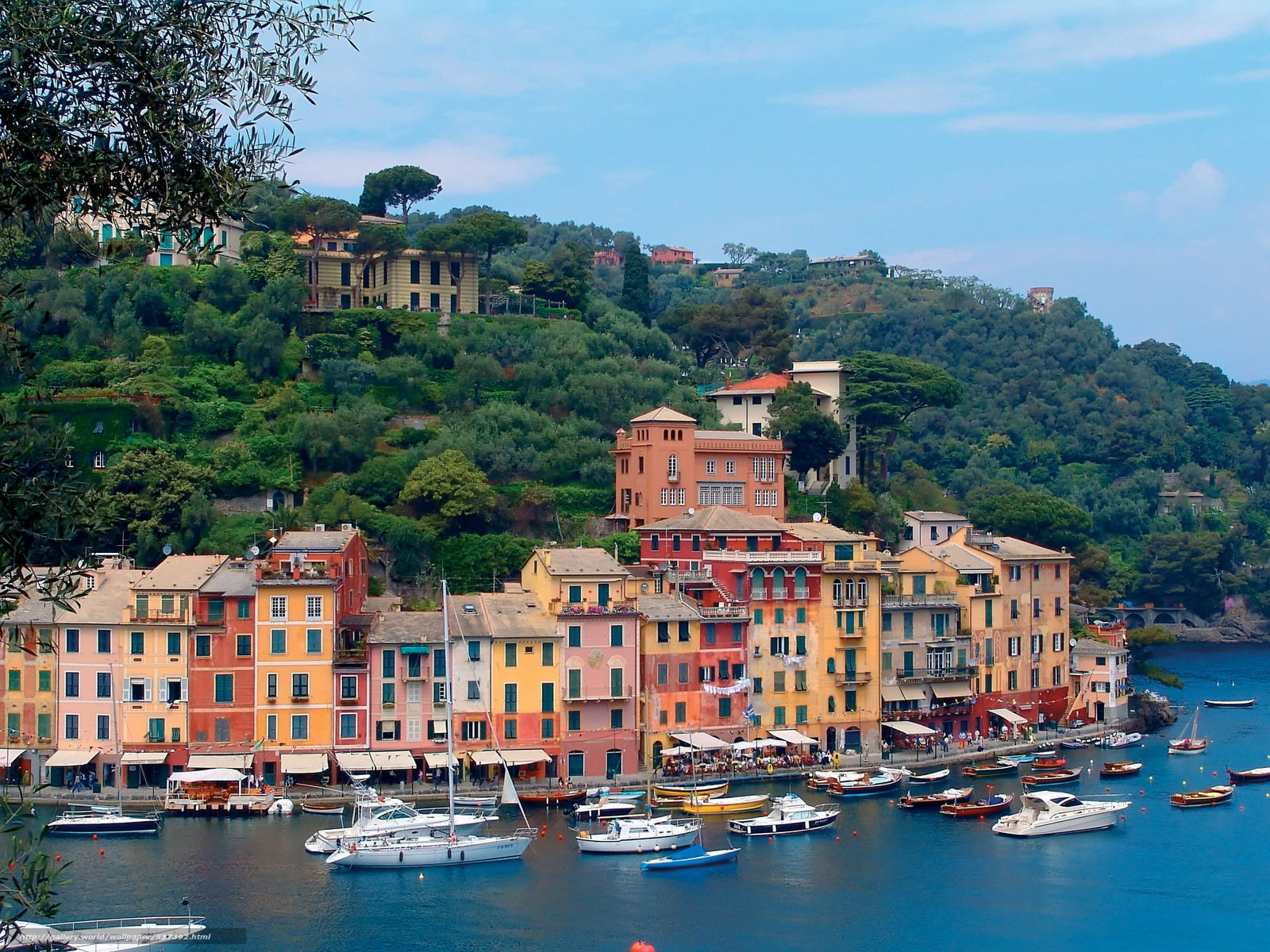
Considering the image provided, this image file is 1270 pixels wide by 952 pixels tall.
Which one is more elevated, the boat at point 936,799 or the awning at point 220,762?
the awning at point 220,762

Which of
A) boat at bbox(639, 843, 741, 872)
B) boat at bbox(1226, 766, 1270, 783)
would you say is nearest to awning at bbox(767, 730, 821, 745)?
boat at bbox(639, 843, 741, 872)

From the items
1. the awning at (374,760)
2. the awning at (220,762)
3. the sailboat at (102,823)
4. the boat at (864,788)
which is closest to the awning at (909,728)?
the boat at (864,788)

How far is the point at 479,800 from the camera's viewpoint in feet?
192

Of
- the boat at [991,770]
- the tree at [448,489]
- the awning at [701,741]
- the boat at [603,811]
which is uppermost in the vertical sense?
the tree at [448,489]

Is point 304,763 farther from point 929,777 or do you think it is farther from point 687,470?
point 687,470

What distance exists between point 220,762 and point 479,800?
29.9ft

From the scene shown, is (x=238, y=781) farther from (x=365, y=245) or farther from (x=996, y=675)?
(x=365, y=245)

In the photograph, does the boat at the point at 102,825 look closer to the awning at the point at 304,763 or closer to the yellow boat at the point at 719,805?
the awning at the point at 304,763

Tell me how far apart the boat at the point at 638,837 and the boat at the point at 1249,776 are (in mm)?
25568

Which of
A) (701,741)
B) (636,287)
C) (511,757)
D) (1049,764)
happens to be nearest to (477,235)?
(636,287)

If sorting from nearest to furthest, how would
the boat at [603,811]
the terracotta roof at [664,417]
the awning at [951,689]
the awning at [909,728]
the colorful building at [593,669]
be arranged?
the boat at [603,811] → the colorful building at [593,669] → the awning at [909,728] → the awning at [951,689] → the terracotta roof at [664,417]

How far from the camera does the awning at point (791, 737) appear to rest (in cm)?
6625

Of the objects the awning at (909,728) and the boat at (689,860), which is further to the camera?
the awning at (909,728)

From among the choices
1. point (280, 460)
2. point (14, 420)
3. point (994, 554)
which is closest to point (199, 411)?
point (280, 460)
